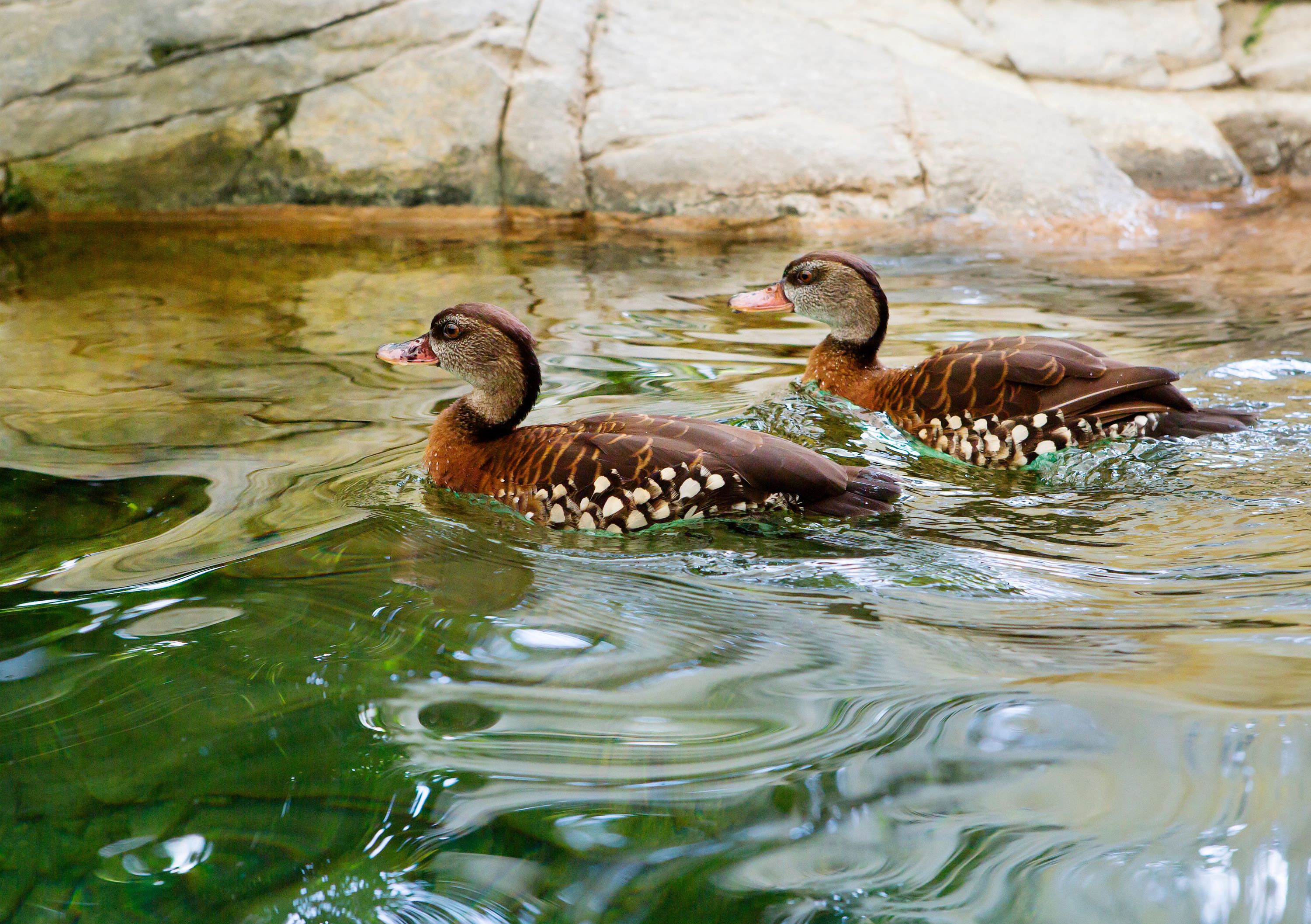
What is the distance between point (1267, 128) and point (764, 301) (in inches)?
295

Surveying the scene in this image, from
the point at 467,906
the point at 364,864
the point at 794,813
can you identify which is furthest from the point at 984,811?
the point at 364,864

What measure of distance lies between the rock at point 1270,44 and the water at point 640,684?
23.5ft

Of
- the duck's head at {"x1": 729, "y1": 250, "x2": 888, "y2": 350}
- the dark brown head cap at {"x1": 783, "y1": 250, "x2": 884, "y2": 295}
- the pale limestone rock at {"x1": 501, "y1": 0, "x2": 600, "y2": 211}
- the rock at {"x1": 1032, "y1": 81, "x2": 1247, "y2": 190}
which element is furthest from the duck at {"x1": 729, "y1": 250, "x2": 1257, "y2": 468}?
the rock at {"x1": 1032, "y1": 81, "x2": 1247, "y2": 190}

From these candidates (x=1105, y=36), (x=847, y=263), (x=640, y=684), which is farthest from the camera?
(x=1105, y=36)

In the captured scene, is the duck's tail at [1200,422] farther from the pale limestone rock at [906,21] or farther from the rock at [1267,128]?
the rock at [1267,128]

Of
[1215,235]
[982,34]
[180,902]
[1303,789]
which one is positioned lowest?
[180,902]

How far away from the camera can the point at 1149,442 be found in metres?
4.36

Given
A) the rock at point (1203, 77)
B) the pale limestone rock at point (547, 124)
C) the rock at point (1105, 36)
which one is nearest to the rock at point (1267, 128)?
the rock at point (1203, 77)

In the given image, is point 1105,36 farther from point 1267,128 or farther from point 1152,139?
point 1267,128

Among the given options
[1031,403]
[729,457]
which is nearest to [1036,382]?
[1031,403]

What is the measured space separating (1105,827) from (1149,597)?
1021mm

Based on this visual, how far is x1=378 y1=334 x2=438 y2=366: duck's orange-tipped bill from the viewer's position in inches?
177

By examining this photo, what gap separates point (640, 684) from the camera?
9.25ft

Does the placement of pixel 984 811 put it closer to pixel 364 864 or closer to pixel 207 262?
pixel 364 864
